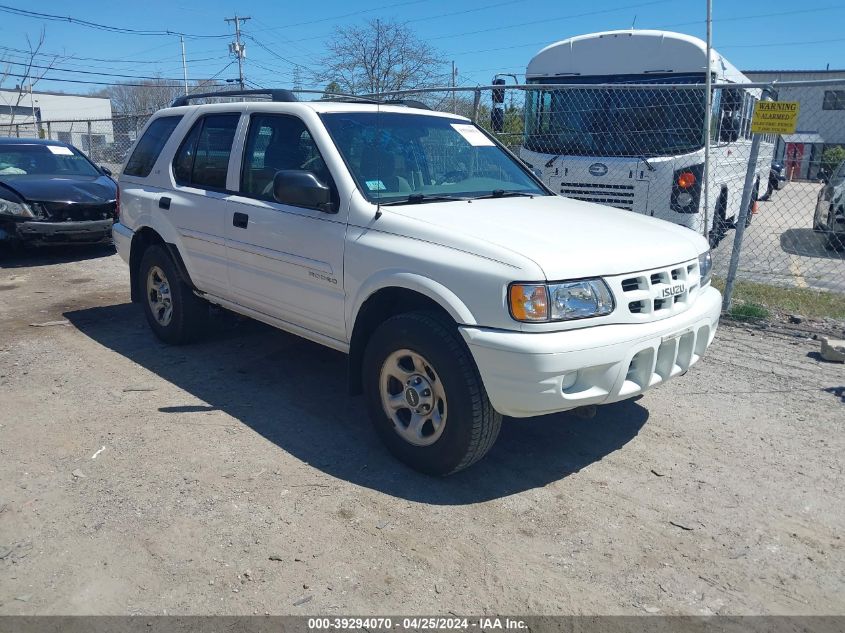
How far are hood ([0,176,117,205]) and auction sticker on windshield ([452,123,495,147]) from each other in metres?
6.50

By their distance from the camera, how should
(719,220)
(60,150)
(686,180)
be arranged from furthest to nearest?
(60,150), (719,220), (686,180)

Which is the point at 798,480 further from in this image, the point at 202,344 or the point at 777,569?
the point at 202,344

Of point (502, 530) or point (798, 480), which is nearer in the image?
point (502, 530)

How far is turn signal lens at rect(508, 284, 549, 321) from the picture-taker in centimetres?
311

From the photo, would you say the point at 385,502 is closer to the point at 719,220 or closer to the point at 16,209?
the point at 16,209

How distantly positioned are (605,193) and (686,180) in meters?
0.99

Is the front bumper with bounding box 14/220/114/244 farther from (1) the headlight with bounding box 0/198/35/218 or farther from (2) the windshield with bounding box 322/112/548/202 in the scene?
(2) the windshield with bounding box 322/112/548/202

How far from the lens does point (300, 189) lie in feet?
→ 12.5

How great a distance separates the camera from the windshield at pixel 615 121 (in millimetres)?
8562

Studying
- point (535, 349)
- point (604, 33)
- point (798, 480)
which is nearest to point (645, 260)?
point (535, 349)

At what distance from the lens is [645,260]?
3461 mm

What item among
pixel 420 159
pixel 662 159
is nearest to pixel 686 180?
pixel 662 159

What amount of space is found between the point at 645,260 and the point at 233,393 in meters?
2.92

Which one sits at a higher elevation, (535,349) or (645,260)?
(645,260)
